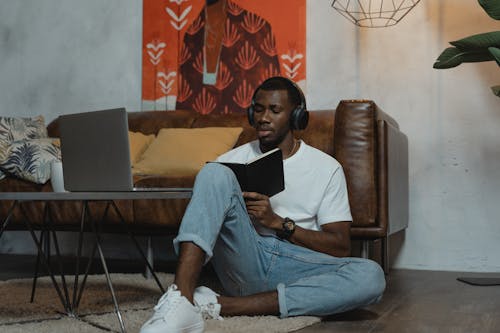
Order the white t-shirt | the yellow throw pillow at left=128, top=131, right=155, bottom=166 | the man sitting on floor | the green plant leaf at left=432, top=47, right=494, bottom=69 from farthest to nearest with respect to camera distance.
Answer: the yellow throw pillow at left=128, top=131, right=155, bottom=166 → the green plant leaf at left=432, top=47, right=494, bottom=69 → the white t-shirt → the man sitting on floor

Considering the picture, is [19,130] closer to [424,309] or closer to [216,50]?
[216,50]

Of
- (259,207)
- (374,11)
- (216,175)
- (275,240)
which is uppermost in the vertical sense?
(374,11)

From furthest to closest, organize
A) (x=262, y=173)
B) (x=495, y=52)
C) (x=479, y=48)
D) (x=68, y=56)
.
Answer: (x=68, y=56) → (x=479, y=48) → (x=495, y=52) → (x=262, y=173)

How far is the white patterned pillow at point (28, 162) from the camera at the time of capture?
11.0 ft

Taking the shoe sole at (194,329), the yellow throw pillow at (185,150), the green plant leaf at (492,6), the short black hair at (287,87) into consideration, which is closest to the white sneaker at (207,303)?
the shoe sole at (194,329)

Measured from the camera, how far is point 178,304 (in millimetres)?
1561

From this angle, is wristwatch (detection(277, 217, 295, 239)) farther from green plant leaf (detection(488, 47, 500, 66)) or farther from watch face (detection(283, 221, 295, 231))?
green plant leaf (detection(488, 47, 500, 66))

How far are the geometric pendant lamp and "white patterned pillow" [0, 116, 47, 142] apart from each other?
1.86 meters

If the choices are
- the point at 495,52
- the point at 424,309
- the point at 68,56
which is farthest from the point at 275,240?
the point at 68,56

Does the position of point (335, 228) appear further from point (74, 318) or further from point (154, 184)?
point (154, 184)

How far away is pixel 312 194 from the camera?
7.02 ft

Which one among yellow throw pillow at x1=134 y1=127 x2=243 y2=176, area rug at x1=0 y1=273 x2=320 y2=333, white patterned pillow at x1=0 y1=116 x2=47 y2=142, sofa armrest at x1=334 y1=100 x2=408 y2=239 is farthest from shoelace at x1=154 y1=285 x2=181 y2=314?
white patterned pillow at x1=0 y1=116 x2=47 y2=142

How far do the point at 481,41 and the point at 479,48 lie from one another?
0.18 feet

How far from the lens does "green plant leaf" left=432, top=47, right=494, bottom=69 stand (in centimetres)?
299
